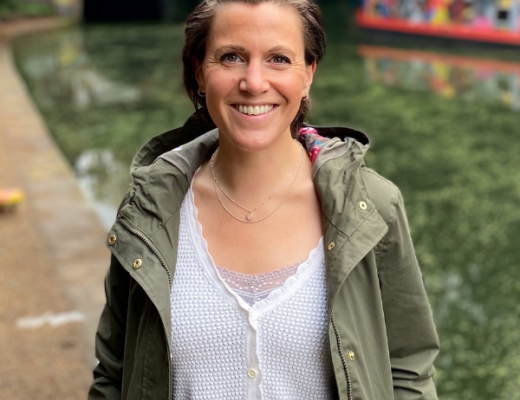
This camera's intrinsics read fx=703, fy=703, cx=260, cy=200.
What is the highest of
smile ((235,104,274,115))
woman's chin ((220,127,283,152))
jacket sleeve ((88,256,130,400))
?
smile ((235,104,274,115))

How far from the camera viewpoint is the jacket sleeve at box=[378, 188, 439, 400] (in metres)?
1.43

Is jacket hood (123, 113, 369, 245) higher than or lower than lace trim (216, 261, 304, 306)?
higher

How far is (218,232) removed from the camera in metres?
1.57

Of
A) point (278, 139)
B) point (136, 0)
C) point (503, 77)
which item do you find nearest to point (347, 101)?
point (503, 77)

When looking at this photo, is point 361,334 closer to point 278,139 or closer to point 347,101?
point 278,139

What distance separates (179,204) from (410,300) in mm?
539

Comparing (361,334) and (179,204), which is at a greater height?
(179,204)

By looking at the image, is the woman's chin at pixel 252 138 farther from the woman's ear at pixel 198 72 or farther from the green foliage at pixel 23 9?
the green foliage at pixel 23 9

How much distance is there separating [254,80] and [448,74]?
9.04 meters

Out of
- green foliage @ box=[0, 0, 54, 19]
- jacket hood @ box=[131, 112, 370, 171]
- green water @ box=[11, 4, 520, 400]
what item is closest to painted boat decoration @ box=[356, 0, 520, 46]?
green water @ box=[11, 4, 520, 400]

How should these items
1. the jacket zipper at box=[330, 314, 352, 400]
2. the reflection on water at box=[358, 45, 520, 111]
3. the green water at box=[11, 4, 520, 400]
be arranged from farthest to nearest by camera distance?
the reflection on water at box=[358, 45, 520, 111] → the green water at box=[11, 4, 520, 400] → the jacket zipper at box=[330, 314, 352, 400]

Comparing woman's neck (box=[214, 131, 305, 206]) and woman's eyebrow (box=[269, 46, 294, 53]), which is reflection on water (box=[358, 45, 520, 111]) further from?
woman's eyebrow (box=[269, 46, 294, 53])

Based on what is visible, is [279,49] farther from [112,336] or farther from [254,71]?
[112,336]

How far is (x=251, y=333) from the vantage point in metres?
1.42
